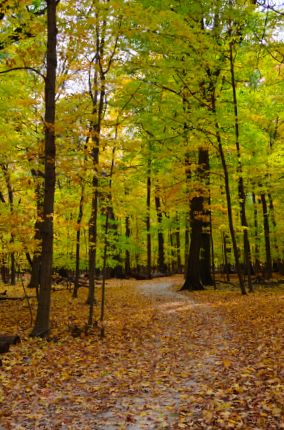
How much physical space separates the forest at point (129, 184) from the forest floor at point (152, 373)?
4 centimetres

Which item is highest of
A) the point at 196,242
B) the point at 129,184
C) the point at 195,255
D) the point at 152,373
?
the point at 129,184

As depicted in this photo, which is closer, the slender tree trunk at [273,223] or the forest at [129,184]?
the forest at [129,184]

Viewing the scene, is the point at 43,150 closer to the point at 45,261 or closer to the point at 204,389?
the point at 45,261

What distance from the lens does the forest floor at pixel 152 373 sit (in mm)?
5601

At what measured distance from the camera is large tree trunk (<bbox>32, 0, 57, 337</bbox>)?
10383 millimetres

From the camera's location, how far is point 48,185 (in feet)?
35.1

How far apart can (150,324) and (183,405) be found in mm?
6455

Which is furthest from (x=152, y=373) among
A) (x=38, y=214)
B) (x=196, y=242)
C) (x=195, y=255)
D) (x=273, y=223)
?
(x=273, y=223)

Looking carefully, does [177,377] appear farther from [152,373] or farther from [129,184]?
[129,184]

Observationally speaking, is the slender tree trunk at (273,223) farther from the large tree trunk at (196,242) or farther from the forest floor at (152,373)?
the forest floor at (152,373)

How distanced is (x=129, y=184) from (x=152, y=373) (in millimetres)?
15387

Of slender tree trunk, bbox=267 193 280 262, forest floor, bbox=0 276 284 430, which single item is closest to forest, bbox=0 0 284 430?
forest floor, bbox=0 276 284 430

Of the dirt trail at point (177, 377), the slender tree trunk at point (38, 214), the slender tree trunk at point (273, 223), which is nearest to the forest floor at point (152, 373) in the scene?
the dirt trail at point (177, 377)

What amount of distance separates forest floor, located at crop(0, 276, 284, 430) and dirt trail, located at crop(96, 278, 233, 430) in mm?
16
